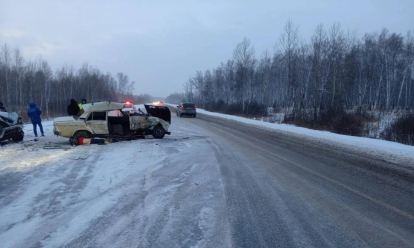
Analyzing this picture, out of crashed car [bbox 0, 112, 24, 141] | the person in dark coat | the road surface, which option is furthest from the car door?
crashed car [bbox 0, 112, 24, 141]

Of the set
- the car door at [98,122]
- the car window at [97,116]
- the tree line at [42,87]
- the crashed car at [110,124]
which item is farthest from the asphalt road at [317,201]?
the tree line at [42,87]

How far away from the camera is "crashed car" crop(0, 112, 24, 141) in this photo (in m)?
12.0

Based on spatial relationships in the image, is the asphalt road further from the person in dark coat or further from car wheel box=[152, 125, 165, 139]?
the person in dark coat

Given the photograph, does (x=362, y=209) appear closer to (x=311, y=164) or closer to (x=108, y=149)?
(x=311, y=164)

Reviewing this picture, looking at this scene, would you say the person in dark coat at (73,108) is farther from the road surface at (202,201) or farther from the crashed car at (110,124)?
the road surface at (202,201)

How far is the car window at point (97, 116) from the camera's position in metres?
12.2

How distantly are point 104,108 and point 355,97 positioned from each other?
62.5 m

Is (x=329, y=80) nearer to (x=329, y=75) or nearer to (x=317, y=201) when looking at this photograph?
(x=329, y=75)

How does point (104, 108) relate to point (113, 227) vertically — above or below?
above

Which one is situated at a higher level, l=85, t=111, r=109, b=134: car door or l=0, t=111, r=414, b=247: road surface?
l=85, t=111, r=109, b=134: car door

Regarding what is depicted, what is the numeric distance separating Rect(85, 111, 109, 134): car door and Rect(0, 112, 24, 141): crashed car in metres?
3.36

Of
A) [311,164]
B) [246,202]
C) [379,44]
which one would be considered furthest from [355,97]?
[246,202]

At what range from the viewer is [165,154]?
9875mm

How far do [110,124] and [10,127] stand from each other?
4.18 m
